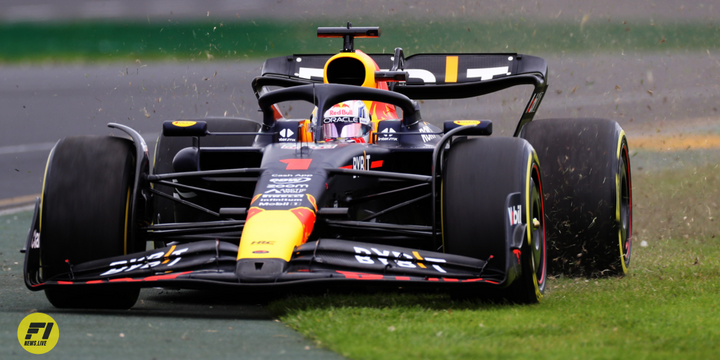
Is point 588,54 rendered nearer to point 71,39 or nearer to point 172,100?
point 172,100

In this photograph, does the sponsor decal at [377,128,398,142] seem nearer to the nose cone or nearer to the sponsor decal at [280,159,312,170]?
the sponsor decal at [280,159,312,170]

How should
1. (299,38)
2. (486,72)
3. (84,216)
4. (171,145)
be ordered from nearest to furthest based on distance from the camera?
(84,216)
(171,145)
(486,72)
(299,38)

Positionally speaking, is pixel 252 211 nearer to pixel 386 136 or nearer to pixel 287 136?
pixel 287 136

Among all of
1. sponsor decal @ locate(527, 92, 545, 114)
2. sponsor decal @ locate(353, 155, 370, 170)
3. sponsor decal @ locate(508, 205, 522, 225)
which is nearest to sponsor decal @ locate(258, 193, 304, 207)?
sponsor decal @ locate(353, 155, 370, 170)

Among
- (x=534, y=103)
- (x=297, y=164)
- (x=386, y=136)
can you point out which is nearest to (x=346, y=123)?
(x=386, y=136)

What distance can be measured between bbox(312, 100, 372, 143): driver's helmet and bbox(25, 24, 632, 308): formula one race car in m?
0.01

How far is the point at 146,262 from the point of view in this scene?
5129 mm

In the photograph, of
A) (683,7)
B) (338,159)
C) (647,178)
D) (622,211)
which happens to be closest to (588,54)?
(683,7)

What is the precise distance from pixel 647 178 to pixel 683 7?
540 cm

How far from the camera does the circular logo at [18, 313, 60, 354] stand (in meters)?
4.23

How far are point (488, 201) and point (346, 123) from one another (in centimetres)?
190

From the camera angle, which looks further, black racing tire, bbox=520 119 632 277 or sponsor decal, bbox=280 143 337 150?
black racing tire, bbox=520 119 632 277

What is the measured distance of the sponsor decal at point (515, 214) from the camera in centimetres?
514

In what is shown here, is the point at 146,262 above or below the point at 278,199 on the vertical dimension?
below
